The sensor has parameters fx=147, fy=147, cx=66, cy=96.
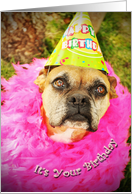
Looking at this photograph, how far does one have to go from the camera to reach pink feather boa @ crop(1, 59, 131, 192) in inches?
59.4

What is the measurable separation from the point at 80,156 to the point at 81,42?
118 centimetres

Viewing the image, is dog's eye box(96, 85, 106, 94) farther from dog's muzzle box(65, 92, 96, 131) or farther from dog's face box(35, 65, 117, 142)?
dog's muzzle box(65, 92, 96, 131)

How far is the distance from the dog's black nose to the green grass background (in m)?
0.63

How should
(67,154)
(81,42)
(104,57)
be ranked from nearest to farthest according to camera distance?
(81,42) → (67,154) → (104,57)

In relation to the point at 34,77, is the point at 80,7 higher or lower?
higher

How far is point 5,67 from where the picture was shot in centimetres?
157

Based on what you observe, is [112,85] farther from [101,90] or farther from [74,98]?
[74,98]

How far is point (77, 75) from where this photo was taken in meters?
1.47

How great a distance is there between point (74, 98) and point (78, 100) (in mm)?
40

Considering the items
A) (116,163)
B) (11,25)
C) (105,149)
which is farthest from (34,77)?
(116,163)

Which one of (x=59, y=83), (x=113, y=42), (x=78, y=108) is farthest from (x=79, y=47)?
(x=78, y=108)

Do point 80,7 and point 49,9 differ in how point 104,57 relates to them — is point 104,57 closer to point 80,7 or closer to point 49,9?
point 80,7

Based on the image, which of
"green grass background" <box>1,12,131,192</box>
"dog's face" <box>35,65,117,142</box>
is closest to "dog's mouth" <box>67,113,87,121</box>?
"dog's face" <box>35,65,117,142</box>

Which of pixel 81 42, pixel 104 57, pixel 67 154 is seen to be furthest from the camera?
pixel 104 57
